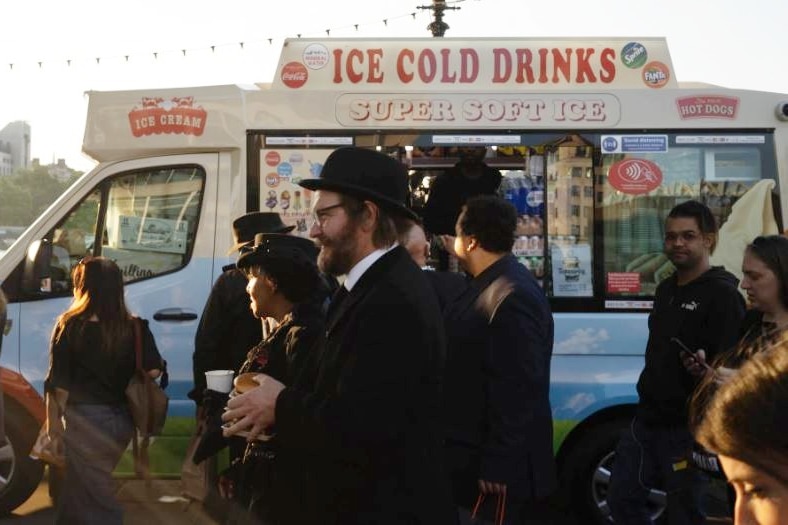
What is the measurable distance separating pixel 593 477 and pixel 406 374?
12.9ft

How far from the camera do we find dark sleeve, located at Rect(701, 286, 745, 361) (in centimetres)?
433

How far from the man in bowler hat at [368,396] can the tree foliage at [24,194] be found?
2414 inches

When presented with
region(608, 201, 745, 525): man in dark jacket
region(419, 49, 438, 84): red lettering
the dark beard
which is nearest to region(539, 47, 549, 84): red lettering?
region(419, 49, 438, 84): red lettering

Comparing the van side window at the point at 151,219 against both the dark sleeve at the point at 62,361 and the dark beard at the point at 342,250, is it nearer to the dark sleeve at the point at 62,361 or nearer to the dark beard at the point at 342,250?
the dark sleeve at the point at 62,361

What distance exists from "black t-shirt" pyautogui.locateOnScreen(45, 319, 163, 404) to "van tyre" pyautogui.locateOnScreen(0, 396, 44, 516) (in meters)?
1.61

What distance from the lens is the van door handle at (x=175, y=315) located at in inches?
249

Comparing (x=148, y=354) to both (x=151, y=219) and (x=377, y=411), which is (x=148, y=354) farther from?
(x=377, y=411)

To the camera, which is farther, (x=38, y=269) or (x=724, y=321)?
(x=38, y=269)

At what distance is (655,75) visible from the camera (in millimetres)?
6340

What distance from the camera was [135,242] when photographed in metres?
6.43

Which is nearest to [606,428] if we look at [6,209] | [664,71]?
[664,71]

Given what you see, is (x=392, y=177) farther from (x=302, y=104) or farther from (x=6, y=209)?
(x=6, y=209)

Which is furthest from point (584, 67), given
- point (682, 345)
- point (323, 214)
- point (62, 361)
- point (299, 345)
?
point (323, 214)

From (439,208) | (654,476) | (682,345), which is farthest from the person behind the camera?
(439,208)
